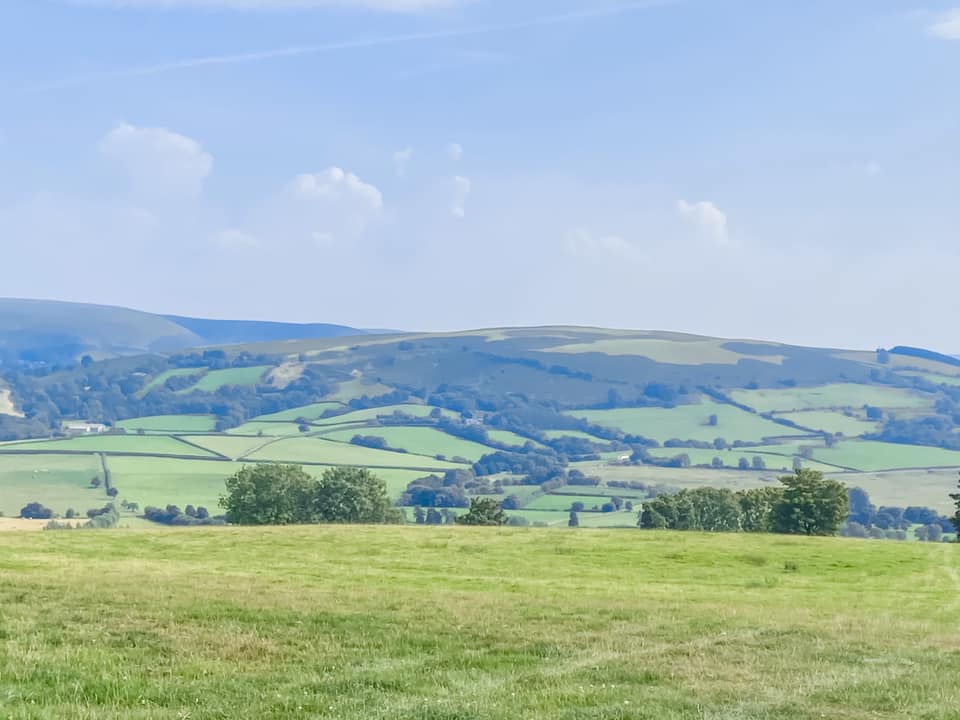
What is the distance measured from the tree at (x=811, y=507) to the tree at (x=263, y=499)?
4377cm

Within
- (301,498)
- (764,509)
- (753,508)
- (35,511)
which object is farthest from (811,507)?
(35,511)

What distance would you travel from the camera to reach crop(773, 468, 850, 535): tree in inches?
3652

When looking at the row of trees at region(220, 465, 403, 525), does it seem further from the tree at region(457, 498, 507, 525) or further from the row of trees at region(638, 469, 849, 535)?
the row of trees at region(638, 469, 849, 535)

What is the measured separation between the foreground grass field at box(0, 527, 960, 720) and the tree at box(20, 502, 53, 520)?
457 ft

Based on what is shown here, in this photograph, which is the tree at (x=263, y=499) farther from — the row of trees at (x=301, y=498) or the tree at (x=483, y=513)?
the tree at (x=483, y=513)

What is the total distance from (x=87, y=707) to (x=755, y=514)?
3929 inches

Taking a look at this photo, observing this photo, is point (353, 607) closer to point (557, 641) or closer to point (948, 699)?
point (557, 641)

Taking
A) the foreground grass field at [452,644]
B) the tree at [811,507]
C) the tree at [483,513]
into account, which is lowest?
the tree at [483,513]

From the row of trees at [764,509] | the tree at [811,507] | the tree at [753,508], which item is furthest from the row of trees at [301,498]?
the tree at [811,507]

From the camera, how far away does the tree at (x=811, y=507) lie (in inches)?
3652

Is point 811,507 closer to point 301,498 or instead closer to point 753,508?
point 753,508

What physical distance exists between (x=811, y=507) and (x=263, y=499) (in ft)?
160

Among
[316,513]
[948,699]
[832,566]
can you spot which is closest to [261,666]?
[948,699]

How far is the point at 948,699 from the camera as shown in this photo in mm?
19734
